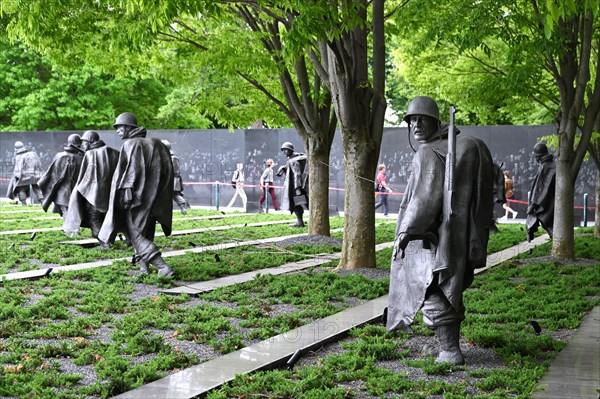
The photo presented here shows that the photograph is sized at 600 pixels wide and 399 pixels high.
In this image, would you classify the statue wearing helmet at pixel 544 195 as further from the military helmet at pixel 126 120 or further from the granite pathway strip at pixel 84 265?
the military helmet at pixel 126 120

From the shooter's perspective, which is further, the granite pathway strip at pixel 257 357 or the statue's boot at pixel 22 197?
the statue's boot at pixel 22 197

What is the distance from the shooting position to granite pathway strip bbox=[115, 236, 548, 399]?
19.4 ft

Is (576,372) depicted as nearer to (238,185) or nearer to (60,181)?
(60,181)

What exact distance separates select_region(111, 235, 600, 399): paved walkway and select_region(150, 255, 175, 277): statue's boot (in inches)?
120

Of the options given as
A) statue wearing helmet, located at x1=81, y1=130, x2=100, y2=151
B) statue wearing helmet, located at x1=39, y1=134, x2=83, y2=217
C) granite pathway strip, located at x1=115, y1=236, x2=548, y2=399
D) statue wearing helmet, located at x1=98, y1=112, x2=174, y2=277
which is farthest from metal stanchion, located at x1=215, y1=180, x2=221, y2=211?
granite pathway strip, located at x1=115, y1=236, x2=548, y2=399

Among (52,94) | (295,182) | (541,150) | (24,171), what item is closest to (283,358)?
(541,150)

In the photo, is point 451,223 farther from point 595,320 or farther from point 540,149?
point 540,149

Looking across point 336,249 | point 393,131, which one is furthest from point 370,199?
point 393,131

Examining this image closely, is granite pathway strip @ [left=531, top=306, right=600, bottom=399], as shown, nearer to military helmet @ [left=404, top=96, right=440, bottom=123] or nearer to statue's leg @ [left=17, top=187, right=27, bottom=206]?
military helmet @ [left=404, top=96, right=440, bottom=123]

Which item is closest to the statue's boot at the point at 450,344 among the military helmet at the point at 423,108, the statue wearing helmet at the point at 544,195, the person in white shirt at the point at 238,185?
the military helmet at the point at 423,108

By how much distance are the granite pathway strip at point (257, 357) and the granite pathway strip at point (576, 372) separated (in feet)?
6.32

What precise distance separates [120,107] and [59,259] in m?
31.2

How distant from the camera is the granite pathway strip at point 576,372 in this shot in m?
5.94

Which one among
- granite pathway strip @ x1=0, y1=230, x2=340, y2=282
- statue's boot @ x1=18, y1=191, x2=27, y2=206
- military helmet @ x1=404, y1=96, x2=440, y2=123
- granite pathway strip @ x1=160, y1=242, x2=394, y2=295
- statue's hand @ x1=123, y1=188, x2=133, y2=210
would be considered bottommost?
granite pathway strip @ x1=160, y1=242, x2=394, y2=295
